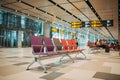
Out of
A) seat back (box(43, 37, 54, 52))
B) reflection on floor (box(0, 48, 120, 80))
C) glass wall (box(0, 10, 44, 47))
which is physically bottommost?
reflection on floor (box(0, 48, 120, 80))

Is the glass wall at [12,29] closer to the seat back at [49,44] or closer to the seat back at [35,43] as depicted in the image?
the seat back at [49,44]

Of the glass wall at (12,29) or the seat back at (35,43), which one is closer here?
the seat back at (35,43)

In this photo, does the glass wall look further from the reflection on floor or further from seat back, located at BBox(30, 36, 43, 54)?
seat back, located at BBox(30, 36, 43, 54)

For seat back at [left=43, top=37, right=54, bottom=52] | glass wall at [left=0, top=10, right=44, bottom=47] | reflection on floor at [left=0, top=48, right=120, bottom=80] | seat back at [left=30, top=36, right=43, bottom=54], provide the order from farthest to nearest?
glass wall at [left=0, top=10, right=44, bottom=47]
seat back at [left=43, top=37, right=54, bottom=52]
seat back at [left=30, top=36, right=43, bottom=54]
reflection on floor at [left=0, top=48, right=120, bottom=80]

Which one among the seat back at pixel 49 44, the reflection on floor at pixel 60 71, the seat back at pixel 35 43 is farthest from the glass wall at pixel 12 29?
the seat back at pixel 35 43

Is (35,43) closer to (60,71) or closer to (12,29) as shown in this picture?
(60,71)

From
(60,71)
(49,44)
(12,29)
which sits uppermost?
(12,29)

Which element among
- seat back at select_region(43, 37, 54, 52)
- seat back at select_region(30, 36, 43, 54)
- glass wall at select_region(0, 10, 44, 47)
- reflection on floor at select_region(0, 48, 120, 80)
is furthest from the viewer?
glass wall at select_region(0, 10, 44, 47)

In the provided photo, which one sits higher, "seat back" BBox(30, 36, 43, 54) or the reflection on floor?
"seat back" BBox(30, 36, 43, 54)

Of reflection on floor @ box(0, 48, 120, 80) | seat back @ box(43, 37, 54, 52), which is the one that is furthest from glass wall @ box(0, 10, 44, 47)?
reflection on floor @ box(0, 48, 120, 80)

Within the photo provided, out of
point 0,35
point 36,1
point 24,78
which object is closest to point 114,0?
point 36,1

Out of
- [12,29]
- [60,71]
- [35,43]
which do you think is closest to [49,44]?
[35,43]

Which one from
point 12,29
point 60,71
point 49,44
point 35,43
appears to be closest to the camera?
point 60,71

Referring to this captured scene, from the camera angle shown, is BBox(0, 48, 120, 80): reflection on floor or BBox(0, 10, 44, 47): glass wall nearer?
BBox(0, 48, 120, 80): reflection on floor
